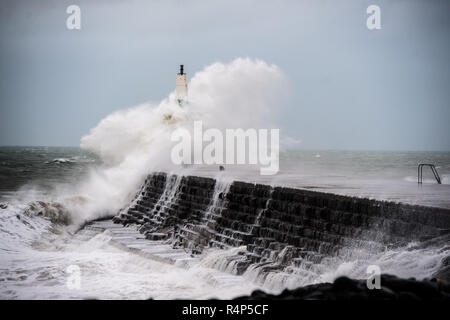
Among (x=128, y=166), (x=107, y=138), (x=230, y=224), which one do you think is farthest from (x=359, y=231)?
(x=107, y=138)

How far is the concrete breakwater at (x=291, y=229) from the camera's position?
8062 mm

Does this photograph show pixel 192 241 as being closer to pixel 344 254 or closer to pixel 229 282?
pixel 229 282

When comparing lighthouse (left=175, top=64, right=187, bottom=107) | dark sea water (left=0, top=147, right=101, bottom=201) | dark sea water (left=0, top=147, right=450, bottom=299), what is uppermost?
lighthouse (left=175, top=64, right=187, bottom=107)

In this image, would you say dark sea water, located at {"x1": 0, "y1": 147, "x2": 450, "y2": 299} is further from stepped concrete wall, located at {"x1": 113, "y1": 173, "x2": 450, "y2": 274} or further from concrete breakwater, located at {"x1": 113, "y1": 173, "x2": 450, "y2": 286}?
stepped concrete wall, located at {"x1": 113, "y1": 173, "x2": 450, "y2": 274}

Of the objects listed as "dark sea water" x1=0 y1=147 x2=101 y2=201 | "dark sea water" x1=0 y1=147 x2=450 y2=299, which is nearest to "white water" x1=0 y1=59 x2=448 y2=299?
"dark sea water" x1=0 y1=147 x2=450 y2=299

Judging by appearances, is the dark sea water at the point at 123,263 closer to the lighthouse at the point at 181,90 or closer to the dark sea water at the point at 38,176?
the lighthouse at the point at 181,90

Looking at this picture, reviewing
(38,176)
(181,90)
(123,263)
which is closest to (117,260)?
(123,263)

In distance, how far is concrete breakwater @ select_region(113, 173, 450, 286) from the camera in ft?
26.5

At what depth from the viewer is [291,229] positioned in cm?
977

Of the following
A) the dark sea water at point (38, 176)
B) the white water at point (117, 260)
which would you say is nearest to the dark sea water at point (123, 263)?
the white water at point (117, 260)

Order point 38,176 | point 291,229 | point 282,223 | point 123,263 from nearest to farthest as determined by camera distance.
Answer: point 291,229 < point 282,223 < point 123,263 < point 38,176

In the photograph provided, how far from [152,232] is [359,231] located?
587cm

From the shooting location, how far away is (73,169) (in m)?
44.6

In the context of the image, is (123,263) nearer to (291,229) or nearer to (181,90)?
(291,229)
